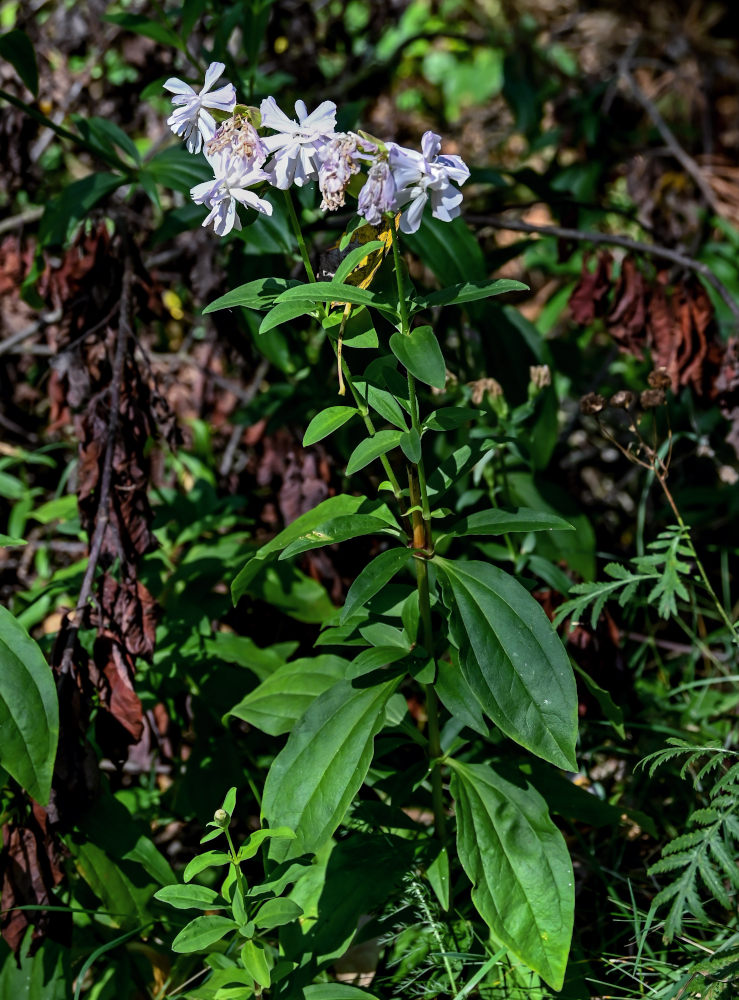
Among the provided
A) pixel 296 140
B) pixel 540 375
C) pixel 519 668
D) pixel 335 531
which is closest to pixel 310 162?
pixel 296 140

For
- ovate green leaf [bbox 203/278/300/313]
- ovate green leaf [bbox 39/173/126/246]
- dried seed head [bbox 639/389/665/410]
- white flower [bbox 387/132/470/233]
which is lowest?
dried seed head [bbox 639/389/665/410]

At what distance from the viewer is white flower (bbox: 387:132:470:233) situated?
1305 millimetres

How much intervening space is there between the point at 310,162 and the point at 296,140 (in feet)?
0.12

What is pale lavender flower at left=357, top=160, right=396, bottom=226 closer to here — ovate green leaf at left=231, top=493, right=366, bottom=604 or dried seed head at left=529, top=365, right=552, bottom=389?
ovate green leaf at left=231, top=493, right=366, bottom=604

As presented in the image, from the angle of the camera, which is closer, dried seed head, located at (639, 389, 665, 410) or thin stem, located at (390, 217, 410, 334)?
thin stem, located at (390, 217, 410, 334)

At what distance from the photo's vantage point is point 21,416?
10.1 feet

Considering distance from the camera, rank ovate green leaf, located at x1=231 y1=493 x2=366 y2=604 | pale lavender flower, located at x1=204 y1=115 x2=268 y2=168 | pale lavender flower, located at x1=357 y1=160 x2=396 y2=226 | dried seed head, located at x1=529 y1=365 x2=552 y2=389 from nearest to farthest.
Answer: pale lavender flower, located at x1=357 y1=160 x2=396 y2=226 < pale lavender flower, located at x1=204 y1=115 x2=268 y2=168 < ovate green leaf, located at x1=231 y1=493 x2=366 y2=604 < dried seed head, located at x1=529 y1=365 x2=552 y2=389

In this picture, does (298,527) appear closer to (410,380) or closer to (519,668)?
(410,380)

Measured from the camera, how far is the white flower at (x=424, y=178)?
130 cm

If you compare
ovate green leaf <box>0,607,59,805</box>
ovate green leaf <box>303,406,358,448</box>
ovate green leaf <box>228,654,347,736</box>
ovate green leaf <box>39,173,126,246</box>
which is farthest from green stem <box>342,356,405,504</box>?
ovate green leaf <box>39,173,126,246</box>

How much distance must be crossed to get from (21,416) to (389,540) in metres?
1.42

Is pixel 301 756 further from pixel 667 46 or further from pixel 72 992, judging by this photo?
pixel 667 46

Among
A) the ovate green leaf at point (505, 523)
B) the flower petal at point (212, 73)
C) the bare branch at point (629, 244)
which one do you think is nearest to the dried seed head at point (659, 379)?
the bare branch at point (629, 244)

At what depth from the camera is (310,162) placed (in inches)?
55.3
